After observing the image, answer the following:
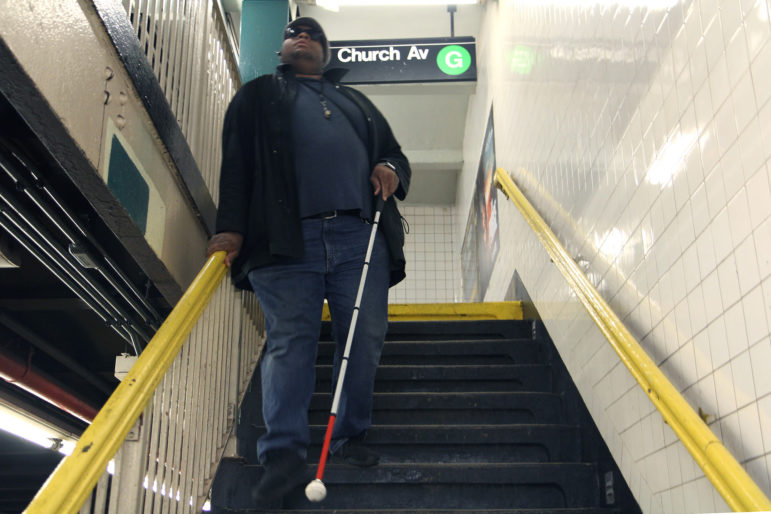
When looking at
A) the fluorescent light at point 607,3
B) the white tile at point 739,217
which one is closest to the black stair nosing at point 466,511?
the white tile at point 739,217

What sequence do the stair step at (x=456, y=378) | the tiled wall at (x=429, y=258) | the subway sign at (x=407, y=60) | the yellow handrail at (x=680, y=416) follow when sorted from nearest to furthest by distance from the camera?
the yellow handrail at (x=680, y=416), the stair step at (x=456, y=378), the subway sign at (x=407, y=60), the tiled wall at (x=429, y=258)

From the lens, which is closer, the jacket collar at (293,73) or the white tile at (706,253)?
the white tile at (706,253)

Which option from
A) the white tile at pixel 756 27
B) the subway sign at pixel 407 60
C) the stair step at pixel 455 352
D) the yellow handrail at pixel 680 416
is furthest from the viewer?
the subway sign at pixel 407 60

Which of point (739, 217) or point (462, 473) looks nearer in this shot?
point (739, 217)

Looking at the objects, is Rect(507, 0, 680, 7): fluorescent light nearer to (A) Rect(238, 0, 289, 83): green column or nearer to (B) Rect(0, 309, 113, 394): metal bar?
(A) Rect(238, 0, 289, 83): green column

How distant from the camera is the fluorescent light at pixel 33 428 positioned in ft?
13.7

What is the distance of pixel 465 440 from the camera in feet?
10.8

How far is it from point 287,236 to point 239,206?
0.24 meters

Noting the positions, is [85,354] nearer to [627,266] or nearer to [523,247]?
[523,247]

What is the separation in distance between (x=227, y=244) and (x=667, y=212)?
1467 mm

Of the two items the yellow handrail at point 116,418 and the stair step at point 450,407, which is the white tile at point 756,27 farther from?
the stair step at point 450,407

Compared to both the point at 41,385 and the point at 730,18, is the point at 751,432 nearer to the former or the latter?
the point at 730,18

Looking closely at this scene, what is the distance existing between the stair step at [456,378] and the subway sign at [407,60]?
2.90 meters

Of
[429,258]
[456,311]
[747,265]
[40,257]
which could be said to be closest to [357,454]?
[40,257]
